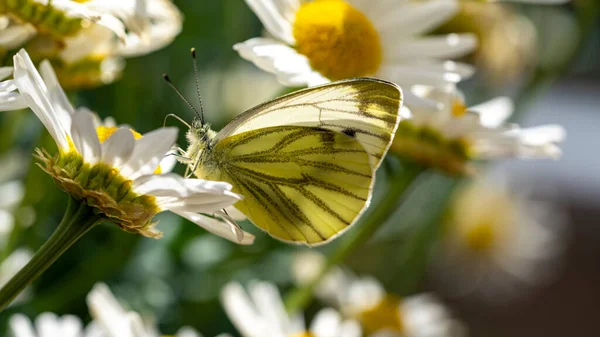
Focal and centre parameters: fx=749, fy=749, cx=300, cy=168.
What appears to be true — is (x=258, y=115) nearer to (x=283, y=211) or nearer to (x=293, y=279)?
(x=283, y=211)

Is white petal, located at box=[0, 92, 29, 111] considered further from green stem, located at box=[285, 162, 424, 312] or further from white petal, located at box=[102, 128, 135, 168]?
green stem, located at box=[285, 162, 424, 312]

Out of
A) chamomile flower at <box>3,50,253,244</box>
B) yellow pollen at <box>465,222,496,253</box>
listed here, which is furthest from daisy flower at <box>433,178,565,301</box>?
chamomile flower at <box>3,50,253,244</box>

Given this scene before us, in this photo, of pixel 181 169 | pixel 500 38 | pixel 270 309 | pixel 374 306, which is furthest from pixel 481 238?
pixel 270 309

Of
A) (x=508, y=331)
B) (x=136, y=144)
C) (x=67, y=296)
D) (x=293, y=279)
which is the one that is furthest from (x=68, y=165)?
(x=508, y=331)

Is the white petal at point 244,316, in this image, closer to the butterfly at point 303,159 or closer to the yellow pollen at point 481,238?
the butterfly at point 303,159

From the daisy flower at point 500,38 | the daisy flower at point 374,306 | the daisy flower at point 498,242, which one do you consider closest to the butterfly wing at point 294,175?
the daisy flower at point 374,306
